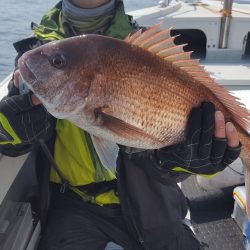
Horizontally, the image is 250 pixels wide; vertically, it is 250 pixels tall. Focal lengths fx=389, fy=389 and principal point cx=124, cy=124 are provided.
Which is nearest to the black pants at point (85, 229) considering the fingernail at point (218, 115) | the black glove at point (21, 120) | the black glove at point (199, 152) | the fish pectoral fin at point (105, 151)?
the black glove at point (199, 152)

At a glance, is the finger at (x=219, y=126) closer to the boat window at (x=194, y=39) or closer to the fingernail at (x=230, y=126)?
the fingernail at (x=230, y=126)

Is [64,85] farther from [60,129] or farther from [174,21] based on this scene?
[174,21]

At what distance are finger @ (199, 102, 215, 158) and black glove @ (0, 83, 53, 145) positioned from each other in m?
0.60

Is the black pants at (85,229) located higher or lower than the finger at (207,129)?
lower

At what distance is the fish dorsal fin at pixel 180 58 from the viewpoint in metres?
1.30

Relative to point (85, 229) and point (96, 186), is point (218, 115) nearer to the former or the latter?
point (96, 186)

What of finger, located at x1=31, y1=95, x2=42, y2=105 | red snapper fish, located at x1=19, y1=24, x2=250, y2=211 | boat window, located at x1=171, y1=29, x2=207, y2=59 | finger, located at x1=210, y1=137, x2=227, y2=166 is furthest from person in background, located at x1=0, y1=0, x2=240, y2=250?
boat window, located at x1=171, y1=29, x2=207, y2=59

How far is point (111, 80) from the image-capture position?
1.23 meters

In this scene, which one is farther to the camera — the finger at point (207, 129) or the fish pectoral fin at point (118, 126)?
the finger at point (207, 129)

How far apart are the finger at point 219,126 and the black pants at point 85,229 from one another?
0.66 meters

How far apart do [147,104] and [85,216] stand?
825 mm

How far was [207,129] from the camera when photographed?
57.7 inches

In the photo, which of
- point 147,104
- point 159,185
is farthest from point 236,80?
point 147,104

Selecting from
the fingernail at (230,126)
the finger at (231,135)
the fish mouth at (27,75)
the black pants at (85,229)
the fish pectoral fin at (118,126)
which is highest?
the fish mouth at (27,75)
